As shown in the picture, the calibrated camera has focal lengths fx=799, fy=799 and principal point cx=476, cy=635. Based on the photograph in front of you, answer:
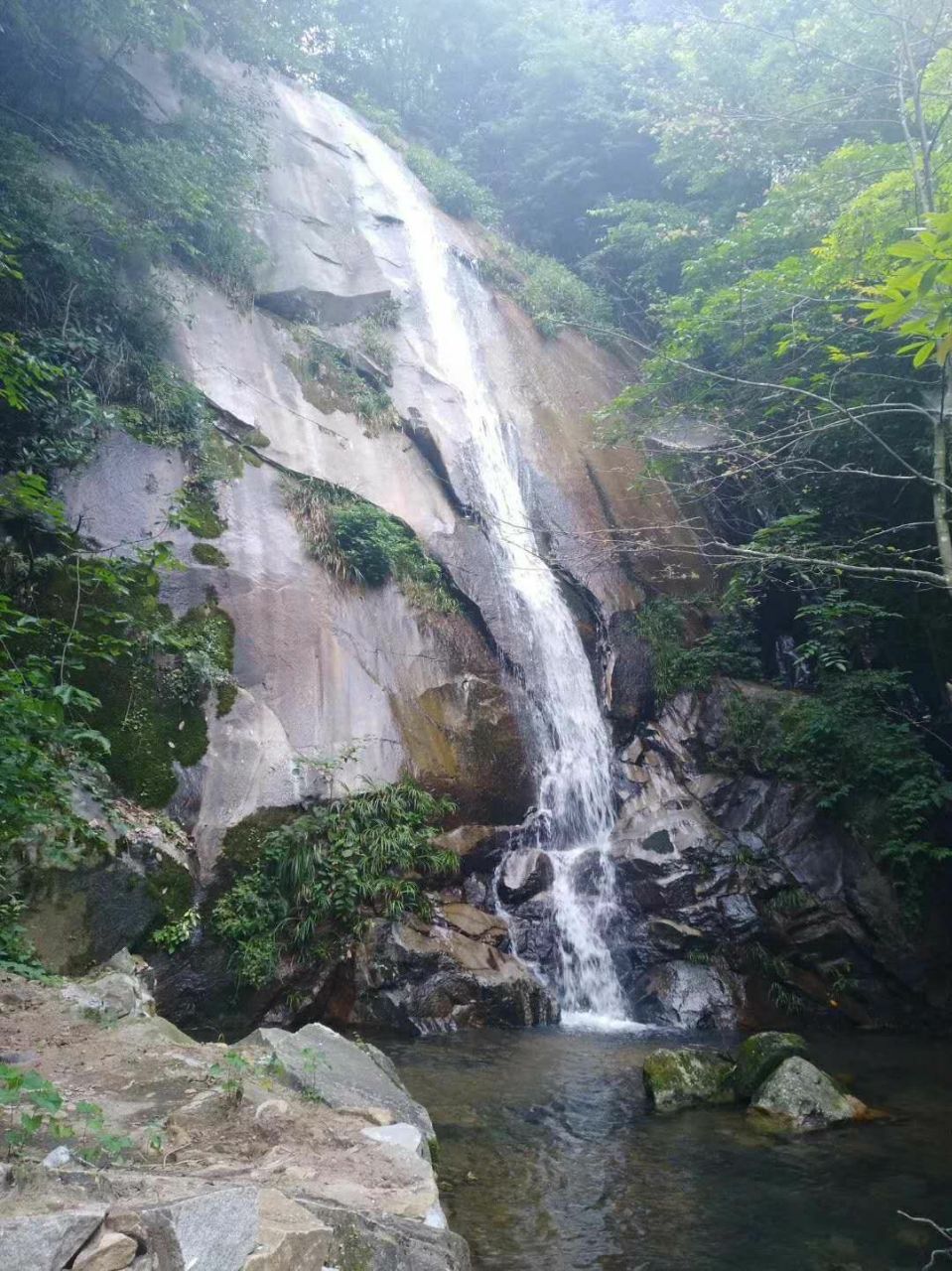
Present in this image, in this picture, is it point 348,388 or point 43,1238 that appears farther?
point 348,388

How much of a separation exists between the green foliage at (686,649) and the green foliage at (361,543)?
10.5 ft

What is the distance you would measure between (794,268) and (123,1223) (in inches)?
372

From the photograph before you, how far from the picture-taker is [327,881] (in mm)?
7801

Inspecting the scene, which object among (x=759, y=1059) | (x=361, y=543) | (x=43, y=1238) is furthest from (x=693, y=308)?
(x=43, y=1238)

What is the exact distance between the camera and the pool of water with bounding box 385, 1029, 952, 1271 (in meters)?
4.09

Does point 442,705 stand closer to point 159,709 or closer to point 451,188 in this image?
point 159,709

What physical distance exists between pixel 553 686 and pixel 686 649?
230 cm

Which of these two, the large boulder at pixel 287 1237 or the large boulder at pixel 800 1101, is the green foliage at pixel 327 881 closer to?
the large boulder at pixel 800 1101

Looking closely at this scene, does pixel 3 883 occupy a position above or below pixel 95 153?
below

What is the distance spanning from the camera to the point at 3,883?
5.85 m

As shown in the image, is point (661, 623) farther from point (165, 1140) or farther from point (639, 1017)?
point (165, 1140)

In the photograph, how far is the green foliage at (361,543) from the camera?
397 inches

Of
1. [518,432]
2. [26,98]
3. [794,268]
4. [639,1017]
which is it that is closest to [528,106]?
[518,432]

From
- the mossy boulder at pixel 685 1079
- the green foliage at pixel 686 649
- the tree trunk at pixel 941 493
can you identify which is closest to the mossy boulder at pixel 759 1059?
the mossy boulder at pixel 685 1079
